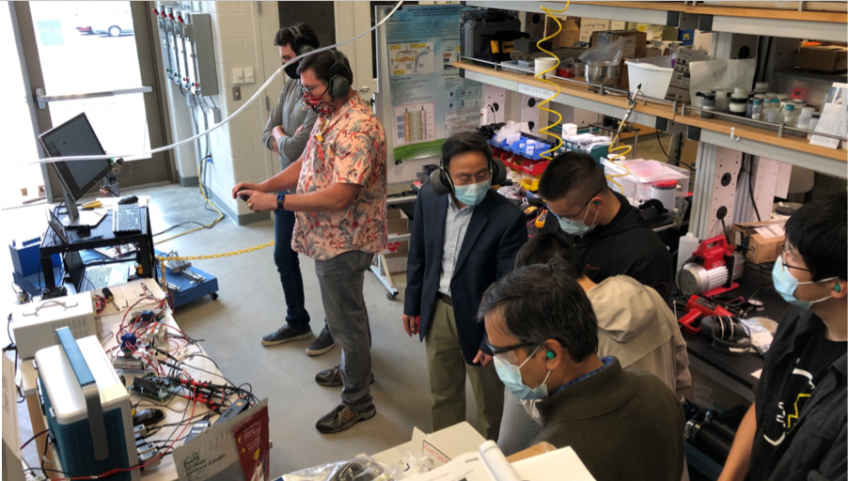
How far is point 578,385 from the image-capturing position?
1.22m

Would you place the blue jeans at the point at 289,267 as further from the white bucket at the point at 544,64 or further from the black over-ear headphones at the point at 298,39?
the white bucket at the point at 544,64

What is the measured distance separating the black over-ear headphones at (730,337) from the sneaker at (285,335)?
234 centimetres

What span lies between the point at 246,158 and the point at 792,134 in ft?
13.9

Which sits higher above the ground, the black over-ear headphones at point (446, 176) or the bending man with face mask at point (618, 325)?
the black over-ear headphones at point (446, 176)

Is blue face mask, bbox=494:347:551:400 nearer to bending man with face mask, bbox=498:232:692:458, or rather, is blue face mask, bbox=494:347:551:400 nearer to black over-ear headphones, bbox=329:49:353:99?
bending man with face mask, bbox=498:232:692:458

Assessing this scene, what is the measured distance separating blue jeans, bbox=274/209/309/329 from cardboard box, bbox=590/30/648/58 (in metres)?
1.83

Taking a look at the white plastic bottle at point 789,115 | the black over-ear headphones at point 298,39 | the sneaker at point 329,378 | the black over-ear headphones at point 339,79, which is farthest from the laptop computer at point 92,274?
the white plastic bottle at point 789,115

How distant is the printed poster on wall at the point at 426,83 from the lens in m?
3.73

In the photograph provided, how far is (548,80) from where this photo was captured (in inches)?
116

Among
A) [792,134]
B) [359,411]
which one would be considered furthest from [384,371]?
[792,134]

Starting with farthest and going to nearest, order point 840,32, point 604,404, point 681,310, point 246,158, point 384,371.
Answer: point 246,158 < point 384,371 < point 681,310 < point 840,32 < point 604,404

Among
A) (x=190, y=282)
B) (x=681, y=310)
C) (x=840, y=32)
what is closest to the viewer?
(x=840, y=32)

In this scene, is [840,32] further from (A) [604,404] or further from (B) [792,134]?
(A) [604,404]

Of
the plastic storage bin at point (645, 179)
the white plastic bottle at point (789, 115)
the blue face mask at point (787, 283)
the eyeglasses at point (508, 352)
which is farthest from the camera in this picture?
the plastic storage bin at point (645, 179)
